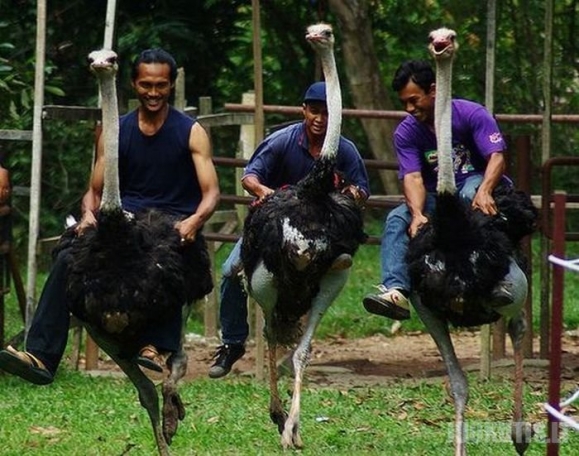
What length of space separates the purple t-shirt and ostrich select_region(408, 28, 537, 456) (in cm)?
54

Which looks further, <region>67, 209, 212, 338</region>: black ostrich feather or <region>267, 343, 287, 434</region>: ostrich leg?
<region>267, 343, 287, 434</region>: ostrich leg

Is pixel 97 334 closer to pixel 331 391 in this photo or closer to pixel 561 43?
pixel 331 391

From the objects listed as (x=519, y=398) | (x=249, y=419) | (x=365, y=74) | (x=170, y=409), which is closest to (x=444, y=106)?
(x=519, y=398)

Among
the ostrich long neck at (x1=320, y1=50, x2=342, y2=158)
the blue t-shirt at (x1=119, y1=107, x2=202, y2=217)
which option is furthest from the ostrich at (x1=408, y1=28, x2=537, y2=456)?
the blue t-shirt at (x1=119, y1=107, x2=202, y2=217)

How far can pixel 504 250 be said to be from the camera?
8.17 meters

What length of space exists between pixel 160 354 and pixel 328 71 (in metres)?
1.74

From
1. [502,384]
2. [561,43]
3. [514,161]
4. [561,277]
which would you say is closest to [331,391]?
[502,384]

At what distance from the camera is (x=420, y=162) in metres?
8.88

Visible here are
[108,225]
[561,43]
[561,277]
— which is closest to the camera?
[561,277]

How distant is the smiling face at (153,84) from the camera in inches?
344

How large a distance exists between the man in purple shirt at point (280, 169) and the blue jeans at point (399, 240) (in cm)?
32

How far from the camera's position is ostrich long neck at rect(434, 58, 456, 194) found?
26.5 ft

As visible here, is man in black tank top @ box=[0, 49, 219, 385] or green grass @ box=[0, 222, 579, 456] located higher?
man in black tank top @ box=[0, 49, 219, 385]

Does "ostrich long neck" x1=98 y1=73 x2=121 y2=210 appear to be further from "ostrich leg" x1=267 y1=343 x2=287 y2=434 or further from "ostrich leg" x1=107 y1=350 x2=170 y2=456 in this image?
"ostrich leg" x1=267 y1=343 x2=287 y2=434
